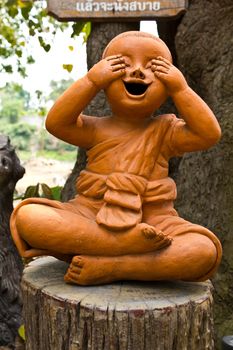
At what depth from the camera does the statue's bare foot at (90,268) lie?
2250 millimetres

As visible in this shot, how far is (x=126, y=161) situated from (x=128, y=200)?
0.56ft

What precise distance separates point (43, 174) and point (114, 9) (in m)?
7.16

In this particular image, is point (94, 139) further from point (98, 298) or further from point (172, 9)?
point (172, 9)

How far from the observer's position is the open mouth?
2.36m

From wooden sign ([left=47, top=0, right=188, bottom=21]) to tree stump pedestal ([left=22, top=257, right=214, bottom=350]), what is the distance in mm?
1896

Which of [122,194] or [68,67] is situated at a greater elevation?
[68,67]

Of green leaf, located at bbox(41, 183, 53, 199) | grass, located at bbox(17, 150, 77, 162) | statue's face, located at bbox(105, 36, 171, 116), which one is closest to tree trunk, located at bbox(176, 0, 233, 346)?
green leaf, located at bbox(41, 183, 53, 199)

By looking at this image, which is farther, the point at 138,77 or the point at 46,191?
the point at 46,191

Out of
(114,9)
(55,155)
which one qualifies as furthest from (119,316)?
(55,155)

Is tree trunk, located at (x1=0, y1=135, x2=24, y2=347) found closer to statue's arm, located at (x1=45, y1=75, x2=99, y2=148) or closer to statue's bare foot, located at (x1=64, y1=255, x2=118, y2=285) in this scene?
statue's arm, located at (x1=45, y1=75, x2=99, y2=148)

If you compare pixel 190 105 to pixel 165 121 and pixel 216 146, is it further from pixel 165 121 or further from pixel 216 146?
pixel 216 146

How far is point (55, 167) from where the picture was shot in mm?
11875

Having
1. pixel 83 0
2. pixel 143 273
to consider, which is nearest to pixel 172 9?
pixel 83 0

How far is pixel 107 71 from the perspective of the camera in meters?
2.30
